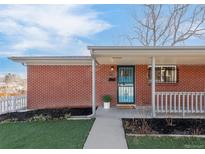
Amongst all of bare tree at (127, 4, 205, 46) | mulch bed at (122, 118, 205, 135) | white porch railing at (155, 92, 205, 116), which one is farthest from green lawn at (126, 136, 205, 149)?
bare tree at (127, 4, 205, 46)

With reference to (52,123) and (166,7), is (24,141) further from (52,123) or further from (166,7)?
(166,7)

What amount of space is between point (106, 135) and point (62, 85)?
7.57 meters

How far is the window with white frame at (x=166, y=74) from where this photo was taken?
14.3m

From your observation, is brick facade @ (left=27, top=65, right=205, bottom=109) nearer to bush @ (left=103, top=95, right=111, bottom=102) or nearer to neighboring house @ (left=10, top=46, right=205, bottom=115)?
neighboring house @ (left=10, top=46, right=205, bottom=115)

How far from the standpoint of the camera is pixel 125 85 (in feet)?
47.3

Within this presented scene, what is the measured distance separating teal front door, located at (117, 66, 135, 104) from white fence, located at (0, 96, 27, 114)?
498cm

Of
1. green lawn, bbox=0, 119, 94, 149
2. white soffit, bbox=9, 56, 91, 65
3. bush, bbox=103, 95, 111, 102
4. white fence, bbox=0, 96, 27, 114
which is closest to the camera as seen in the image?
green lawn, bbox=0, 119, 94, 149

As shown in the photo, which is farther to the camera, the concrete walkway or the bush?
the bush

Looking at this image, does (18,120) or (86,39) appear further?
(86,39)

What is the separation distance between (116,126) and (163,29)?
18263mm

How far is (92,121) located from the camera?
31.9 ft

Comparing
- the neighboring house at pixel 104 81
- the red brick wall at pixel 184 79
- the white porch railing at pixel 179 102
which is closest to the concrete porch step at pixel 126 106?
the neighboring house at pixel 104 81

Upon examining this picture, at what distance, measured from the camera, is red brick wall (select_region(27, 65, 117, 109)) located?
47.4ft

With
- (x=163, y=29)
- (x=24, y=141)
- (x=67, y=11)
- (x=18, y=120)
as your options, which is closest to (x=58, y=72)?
(x=18, y=120)
